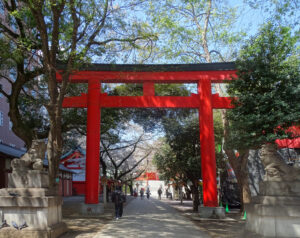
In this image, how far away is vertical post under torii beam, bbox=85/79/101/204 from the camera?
14203 mm

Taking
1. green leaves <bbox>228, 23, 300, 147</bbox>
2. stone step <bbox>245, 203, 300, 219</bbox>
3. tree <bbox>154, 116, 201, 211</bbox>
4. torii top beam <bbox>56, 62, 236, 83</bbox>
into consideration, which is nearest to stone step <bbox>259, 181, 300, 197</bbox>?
stone step <bbox>245, 203, 300, 219</bbox>

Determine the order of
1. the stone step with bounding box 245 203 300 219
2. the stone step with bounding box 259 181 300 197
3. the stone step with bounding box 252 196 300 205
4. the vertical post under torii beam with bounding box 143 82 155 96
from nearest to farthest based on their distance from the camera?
1. the stone step with bounding box 245 203 300 219
2. the stone step with bounding box 252 196 300 205
3. the stone step with bounding box 259 181 300 197
4. the vertical post under torii beam with bounding box 143 82 155 96

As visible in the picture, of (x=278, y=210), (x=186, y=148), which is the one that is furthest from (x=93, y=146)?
(x=278, y=210)

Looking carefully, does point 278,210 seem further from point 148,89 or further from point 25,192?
point 148,89

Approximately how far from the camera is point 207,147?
46.2 feet

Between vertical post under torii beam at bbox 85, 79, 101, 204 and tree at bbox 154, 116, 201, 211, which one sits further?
tree at bbox 154, 116, 201, 211

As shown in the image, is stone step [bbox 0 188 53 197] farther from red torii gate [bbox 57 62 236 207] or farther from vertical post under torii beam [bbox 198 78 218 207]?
vertical post under torii beam [bbox 198 78 218 207]

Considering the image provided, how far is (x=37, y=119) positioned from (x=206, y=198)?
10887 millimetres

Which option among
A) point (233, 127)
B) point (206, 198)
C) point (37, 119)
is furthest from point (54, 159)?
point (37, 119)

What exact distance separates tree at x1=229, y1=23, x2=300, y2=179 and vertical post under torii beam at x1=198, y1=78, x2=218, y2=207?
3563mm

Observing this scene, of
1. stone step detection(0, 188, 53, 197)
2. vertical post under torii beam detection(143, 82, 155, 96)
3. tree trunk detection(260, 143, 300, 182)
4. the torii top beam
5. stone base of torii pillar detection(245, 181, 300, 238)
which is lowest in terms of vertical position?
stone base of torii pillar detection(245, 181, 300, 238)

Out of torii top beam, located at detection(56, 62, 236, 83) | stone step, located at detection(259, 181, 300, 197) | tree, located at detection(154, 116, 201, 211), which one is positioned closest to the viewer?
stone step, located at detection(259, 181, 300, 197)

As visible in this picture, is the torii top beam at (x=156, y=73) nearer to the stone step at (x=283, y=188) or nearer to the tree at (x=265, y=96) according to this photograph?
the tree at (x=265, y=96)

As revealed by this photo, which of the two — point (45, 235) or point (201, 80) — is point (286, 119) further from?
point (45, 235)
